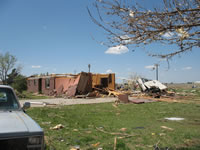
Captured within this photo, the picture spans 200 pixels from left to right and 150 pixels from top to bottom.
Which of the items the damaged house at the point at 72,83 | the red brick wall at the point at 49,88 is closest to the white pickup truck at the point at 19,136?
the damaged house at the point at 72,83

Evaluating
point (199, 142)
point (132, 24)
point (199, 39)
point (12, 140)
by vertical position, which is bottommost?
point (199, 142)

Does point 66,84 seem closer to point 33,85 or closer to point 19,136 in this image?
point 33,85

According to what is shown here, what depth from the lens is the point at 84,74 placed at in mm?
23953

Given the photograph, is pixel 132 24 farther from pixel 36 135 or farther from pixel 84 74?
pixel 84 74

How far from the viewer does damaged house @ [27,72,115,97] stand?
23.4 metres

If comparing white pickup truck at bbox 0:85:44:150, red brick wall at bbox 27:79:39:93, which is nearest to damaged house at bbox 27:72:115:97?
red brick wall at bbox 27:79:39:93

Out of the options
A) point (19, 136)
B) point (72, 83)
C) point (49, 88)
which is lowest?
point (49, 88)

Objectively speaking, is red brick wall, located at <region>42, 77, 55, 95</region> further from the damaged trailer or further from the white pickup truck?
the white pickup truck

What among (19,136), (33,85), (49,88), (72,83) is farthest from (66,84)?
(19,136)

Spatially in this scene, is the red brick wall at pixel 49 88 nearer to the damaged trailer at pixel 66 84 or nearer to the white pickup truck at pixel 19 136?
the damaged trailer at pixel 66 84

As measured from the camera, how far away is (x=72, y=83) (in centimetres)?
2398

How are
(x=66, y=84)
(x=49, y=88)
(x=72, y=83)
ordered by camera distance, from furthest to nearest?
1. (x=49, y=88)
2. (x=66, y=84)
3. (x=72, y=83)

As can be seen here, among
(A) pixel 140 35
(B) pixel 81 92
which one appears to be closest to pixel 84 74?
(B) pixel 81 92

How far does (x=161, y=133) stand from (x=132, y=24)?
12.5ft
